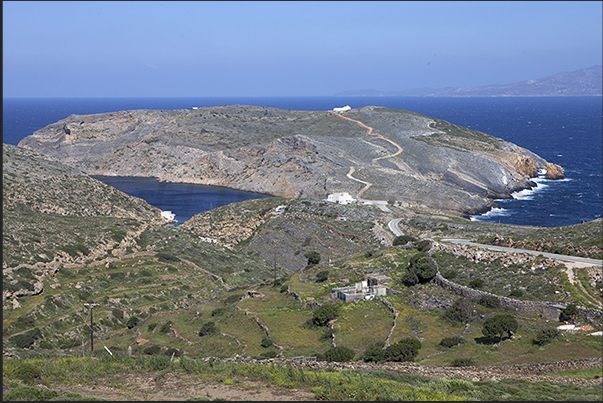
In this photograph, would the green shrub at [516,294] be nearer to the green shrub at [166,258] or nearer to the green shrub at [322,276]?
the green shrub at [322,276]

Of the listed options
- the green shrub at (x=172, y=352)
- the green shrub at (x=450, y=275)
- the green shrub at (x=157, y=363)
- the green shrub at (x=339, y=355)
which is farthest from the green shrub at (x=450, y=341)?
the green shrub at (x=172, y=352)

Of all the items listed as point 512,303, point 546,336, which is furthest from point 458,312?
point 546,336

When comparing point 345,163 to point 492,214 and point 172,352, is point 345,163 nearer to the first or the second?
point 492,214

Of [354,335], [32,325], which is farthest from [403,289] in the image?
[32,325]

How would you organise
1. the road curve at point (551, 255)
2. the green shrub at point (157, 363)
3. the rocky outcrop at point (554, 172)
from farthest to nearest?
the rocky outcrop at point (554, 172), the road curve at point (551, 255), the green shrub at point (157, 363)

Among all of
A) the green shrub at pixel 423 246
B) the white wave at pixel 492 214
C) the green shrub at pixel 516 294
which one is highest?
the green shrub at pixel 516 294

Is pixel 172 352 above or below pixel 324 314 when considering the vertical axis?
below

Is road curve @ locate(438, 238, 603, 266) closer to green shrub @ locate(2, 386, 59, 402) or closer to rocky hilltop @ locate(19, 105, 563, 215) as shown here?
green shrub @ locate(2, 386, 59, 402)
